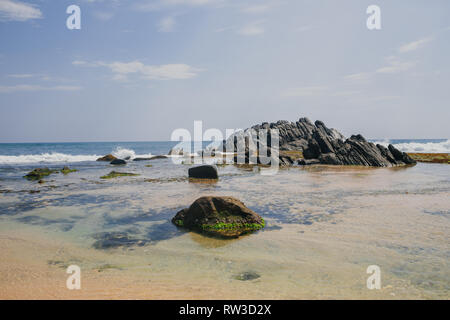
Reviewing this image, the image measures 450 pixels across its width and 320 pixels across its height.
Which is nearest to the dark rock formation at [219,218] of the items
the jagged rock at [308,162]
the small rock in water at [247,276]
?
the small rock in water at [247,276]

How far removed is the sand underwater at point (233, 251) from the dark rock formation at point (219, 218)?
18.1 inches

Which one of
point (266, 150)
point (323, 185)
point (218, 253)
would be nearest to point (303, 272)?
point (218, 253)

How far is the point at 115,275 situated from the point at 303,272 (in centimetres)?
393

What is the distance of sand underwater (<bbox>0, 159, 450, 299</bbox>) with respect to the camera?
17.9 ft

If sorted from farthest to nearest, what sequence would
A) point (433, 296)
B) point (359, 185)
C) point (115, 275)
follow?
point (359, 185)
point (115, 275)
point (433, 296)

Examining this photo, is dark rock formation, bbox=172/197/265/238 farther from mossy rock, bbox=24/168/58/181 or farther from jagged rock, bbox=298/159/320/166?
jagged rock, bbox=298/159/320/166

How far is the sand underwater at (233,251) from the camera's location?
17.9 feet

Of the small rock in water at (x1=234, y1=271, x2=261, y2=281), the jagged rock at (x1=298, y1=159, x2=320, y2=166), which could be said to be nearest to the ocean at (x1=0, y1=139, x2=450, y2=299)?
the small rock in water at (x1=234, y1=271, x2=261, y2=281)

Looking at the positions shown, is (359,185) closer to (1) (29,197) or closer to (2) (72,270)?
(2) (72,270)

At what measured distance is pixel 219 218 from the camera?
31.7 ft

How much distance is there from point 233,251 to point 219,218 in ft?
7.14

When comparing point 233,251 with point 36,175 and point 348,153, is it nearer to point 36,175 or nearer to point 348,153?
point 36,175

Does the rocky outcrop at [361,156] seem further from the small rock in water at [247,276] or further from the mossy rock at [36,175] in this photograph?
the small rock in water at [247,276]

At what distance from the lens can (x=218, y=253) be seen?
742 centimetres
